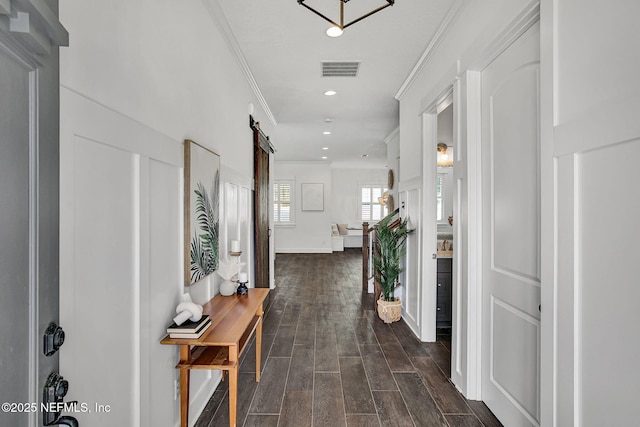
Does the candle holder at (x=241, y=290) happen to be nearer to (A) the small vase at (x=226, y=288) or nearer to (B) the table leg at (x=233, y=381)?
(A) the small vase at (x=226, y=288)

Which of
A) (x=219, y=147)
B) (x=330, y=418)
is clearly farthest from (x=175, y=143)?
(x=330, y=418)

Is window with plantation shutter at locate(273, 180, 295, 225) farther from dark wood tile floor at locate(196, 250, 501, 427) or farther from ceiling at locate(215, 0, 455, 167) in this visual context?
dark wood tile floor at locate(196, 250, 501, 427)

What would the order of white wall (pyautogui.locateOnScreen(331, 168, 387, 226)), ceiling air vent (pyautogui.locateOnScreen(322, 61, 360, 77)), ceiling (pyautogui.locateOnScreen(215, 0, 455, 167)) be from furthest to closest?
1. white wall (pyautogui.locateOnScreen(331, 168, 387, 226))
2. ceiling air vent (pyautogui.locateOnScreen(322, 61, 360, 77))
3. ceiling (pyautogui.locateOnScreen(215, 0, 455, 167))

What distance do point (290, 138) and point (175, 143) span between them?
5207 millimetres

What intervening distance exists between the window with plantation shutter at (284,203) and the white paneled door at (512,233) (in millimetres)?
8238

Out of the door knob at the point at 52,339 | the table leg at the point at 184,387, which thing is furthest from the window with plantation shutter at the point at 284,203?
the door knob at the point at 52,339

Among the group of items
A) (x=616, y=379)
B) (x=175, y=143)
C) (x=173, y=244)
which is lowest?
(x=616, y=379)

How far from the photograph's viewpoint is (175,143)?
5.80ft

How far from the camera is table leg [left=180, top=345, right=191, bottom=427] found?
5.67 feet

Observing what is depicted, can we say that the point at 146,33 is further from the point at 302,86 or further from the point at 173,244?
the point at 302,86

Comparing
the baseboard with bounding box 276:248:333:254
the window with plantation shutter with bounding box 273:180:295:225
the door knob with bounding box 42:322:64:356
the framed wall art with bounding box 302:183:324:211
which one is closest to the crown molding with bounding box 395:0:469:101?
the door knob with bounding box 42:322:64:356

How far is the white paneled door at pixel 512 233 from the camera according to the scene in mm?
1689

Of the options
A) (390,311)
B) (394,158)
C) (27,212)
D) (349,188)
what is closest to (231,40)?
(27,212)

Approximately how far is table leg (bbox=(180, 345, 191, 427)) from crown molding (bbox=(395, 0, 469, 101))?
2.85 metres
